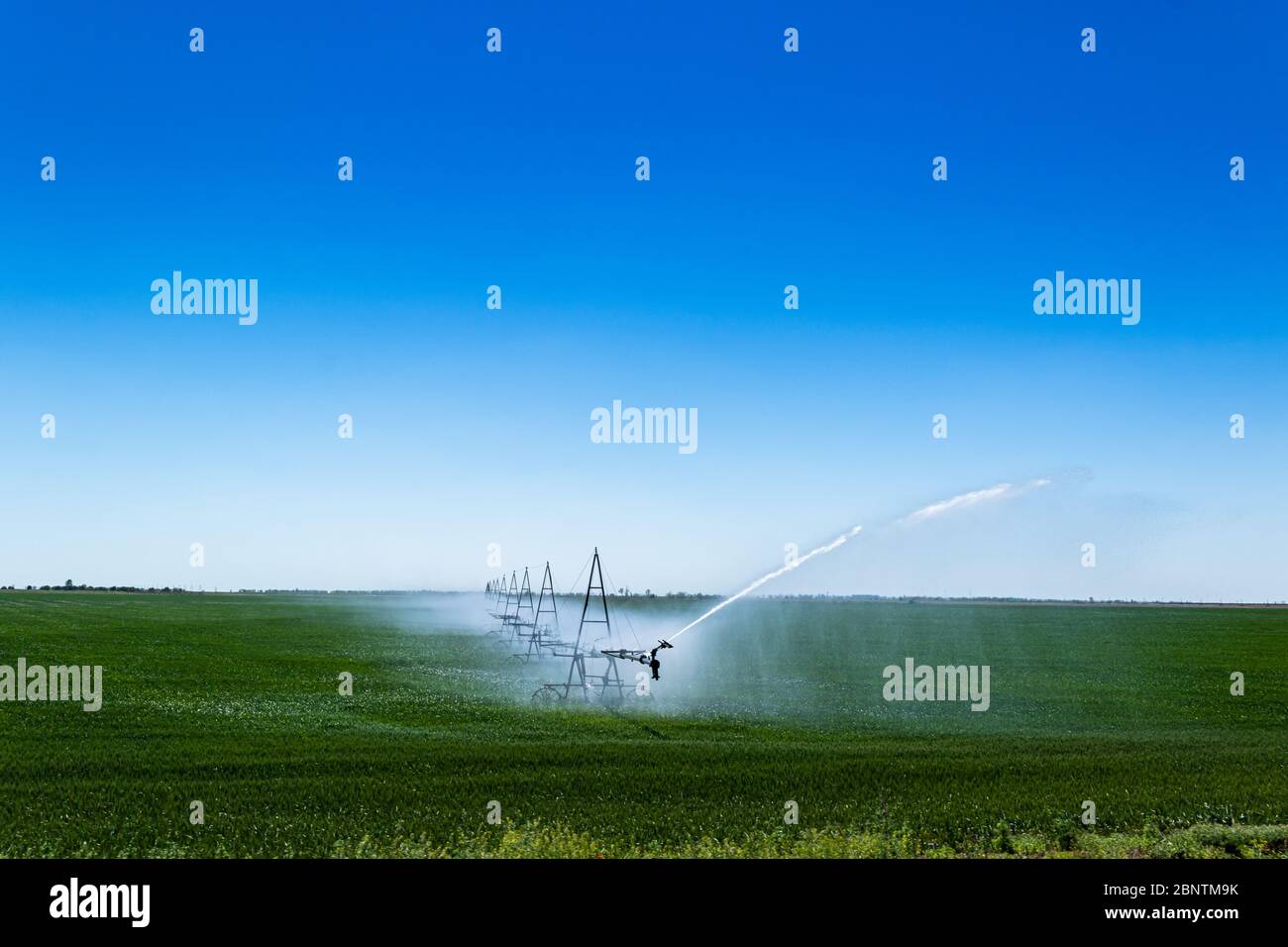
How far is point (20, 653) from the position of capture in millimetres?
63031

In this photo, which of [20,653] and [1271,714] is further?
[20,653]

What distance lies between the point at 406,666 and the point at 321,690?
11.1 metres

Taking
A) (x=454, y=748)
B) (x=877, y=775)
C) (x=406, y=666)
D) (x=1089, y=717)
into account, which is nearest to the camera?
(x=877, y=775)

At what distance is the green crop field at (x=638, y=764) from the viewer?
2006 cm

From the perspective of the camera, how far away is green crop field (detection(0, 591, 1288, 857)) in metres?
20.1

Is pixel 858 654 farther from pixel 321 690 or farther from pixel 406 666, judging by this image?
pixel 321 690

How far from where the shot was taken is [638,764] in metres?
27.8
